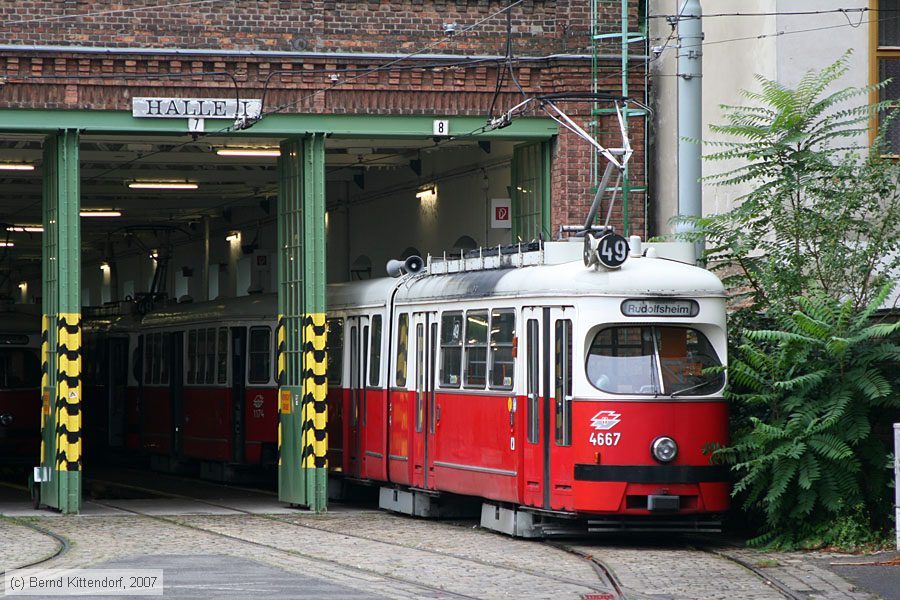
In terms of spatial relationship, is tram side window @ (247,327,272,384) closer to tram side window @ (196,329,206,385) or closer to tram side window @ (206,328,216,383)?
tram side window @ (206,328,216,383)

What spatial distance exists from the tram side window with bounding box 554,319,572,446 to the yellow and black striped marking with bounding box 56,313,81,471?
6509 millimetres

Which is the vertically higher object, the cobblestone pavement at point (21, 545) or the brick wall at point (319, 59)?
the brick wall at point (319, 59)

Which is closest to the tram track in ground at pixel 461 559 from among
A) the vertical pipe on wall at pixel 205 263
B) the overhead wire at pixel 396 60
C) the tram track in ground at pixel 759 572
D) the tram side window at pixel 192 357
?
the tram track in ground at pixel 759 572

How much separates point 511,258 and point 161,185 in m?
15.6

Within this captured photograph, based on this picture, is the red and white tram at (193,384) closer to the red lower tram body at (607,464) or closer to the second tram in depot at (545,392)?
the second tram in depot at (545,392)

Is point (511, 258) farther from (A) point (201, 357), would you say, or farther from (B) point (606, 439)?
(A) point (201, 357)

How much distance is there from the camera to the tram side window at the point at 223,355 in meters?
Answer: 25.0

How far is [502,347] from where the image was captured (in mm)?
15867

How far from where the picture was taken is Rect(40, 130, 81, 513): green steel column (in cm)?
1866

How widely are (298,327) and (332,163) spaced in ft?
25.7

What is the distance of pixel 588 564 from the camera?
13.7 meters

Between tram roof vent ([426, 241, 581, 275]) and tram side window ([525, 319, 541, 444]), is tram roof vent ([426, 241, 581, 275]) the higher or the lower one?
the higher one

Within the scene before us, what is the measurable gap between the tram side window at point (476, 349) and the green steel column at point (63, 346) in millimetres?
4896

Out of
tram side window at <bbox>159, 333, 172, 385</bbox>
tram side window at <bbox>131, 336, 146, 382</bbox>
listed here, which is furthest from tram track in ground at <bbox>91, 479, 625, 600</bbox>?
tram side window at <bbox>131, 336, 146, 382</bbox>
